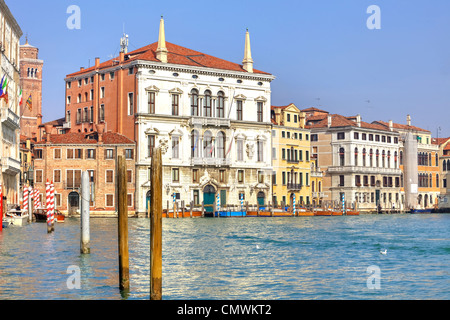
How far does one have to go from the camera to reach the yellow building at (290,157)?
226 feet

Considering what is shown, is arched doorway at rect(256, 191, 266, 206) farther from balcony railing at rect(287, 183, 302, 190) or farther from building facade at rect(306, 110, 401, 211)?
building facade at rect(306, 110, 401, 211)

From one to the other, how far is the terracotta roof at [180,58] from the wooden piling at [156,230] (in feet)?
155

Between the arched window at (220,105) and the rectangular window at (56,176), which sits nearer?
the rectangular window at (56,176)

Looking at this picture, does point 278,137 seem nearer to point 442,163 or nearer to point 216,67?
point 216,67

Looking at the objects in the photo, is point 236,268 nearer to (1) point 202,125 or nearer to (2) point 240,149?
(1) point 202,125

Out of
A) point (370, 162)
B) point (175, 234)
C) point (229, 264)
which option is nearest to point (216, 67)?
point (370, 162)

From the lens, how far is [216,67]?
62.8 m

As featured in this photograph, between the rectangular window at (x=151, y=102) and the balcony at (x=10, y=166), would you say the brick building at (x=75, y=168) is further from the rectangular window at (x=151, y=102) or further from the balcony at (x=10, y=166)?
the balcony at (x=10, y=166)

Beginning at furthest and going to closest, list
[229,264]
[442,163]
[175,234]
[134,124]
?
[442,163] < [134,124] < [175,234] < [229,264]

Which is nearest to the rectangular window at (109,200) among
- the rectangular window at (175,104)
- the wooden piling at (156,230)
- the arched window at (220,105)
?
the rectangular window at (175,104)

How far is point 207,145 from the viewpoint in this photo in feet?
203

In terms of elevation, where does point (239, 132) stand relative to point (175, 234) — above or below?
above

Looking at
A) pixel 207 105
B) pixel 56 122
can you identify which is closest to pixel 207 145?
pixel 207 105
